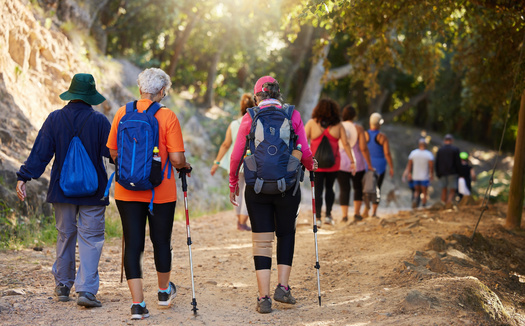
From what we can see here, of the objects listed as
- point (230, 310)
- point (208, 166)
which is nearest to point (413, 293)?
point (230, 310)

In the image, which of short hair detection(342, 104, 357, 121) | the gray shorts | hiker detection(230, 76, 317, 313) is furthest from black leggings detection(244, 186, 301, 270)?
the gray shorts

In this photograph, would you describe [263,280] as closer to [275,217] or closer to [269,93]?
[275,217]

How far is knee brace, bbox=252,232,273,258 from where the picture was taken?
5.40 meters

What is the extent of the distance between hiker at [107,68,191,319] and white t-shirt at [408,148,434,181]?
36.2 feet

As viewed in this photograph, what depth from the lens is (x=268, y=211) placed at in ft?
18.0

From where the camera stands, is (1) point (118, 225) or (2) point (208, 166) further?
(2) point (208, 166)

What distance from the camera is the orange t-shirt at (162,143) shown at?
5023 mm

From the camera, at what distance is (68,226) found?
18.0 feet

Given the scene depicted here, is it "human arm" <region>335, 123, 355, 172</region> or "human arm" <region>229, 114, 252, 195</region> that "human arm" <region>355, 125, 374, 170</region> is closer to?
"human arm" <region>335, 123, 355, 172</region>

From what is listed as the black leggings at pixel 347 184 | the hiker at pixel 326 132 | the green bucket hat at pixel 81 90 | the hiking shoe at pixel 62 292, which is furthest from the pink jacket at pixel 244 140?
the black leggings at pixel 347 184

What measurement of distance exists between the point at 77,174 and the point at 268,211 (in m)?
1.76

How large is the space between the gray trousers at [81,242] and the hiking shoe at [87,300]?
4 cm

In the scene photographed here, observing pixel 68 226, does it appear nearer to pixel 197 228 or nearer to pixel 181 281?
pixel 181 281

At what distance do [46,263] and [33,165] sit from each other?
2033 mm
